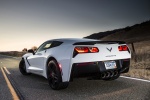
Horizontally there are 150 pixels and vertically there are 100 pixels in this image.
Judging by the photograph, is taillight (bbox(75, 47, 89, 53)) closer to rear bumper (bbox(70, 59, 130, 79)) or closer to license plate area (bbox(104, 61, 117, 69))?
rear bumper (bbox(70, 59, 130, 79))

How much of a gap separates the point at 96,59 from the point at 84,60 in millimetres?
308

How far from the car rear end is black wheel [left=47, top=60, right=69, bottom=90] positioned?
40 cm

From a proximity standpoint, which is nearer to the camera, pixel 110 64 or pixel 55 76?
pixel 110 64

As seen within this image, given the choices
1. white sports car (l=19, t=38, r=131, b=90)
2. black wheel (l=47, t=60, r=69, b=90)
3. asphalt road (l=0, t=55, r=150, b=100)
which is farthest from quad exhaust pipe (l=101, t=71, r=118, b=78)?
black wheel (l=47, t=60, r=69, b=90)

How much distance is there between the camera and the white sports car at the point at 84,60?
5.90 metres

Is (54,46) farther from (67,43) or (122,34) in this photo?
(122,34)

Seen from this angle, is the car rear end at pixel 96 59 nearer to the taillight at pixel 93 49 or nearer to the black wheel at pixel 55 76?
the taillight at pixel 93 49

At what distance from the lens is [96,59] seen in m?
5.97

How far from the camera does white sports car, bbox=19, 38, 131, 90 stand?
5.90 metres

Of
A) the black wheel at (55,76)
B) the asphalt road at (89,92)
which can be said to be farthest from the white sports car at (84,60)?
the asphalt road at (89,92)

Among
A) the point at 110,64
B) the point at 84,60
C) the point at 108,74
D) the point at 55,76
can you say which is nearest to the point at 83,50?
the point at 84,60

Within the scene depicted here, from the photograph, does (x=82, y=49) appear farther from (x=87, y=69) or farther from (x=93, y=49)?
(x=87, y=69)

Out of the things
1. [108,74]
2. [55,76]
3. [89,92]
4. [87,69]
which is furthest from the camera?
[55,76]

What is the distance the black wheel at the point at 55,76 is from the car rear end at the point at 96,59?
0.40m
